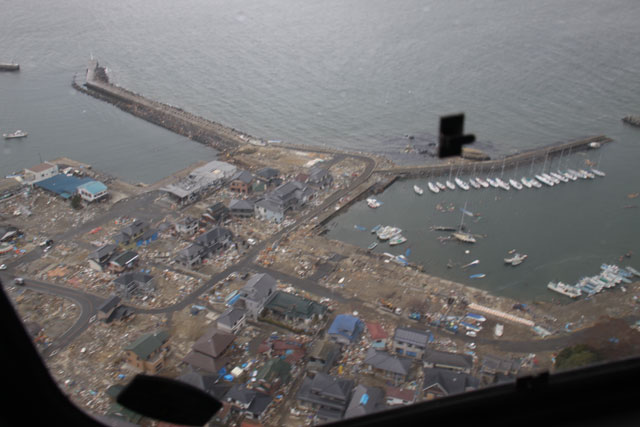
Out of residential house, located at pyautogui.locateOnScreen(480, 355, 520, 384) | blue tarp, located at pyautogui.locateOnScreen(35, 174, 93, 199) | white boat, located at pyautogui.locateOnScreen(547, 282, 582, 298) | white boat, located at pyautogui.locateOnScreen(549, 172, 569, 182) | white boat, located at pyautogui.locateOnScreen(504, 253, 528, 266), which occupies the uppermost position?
blue tarp, located at pyautogui.locateOnScreen(35, 174, 93, 199)

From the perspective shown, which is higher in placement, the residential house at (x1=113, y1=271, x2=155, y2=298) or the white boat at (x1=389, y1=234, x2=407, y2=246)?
the residential house at (x1=113, y1=271, x2=155, y2=298)

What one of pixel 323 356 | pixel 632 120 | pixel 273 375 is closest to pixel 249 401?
pixel 273 375

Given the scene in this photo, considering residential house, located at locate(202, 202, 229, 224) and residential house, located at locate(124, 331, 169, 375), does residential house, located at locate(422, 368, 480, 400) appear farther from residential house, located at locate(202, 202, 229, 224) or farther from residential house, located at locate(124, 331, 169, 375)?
residential house, located at locate(202, 202, 229, 224)

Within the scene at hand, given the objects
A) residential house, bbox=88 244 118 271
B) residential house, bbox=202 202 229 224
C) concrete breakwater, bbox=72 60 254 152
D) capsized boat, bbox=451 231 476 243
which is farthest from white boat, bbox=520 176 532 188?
residential house, bbox=88 244 118 271

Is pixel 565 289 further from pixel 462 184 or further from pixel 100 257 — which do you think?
pixel 100 257

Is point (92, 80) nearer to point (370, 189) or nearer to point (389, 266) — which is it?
point (370, 189)

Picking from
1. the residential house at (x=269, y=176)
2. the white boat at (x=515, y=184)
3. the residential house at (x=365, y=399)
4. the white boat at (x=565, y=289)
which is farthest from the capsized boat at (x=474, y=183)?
the residential house at (x=365, y=399)

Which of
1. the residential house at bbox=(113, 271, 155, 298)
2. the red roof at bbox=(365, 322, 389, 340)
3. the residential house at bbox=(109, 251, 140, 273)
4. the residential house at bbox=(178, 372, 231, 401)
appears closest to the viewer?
the residential house at bbox=(178, 372, 231, 401)
